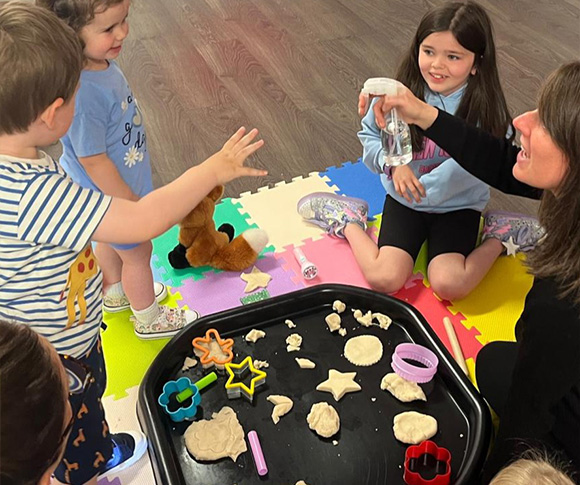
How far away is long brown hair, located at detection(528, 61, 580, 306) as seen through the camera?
2.88 feet

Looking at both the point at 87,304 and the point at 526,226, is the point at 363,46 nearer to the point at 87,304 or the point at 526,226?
the point at 526,226

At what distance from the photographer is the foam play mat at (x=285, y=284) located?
1.29m

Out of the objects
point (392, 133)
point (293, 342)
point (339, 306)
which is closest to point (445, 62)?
point (392, 133)

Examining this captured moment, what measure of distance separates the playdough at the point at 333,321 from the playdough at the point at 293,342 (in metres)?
0.07

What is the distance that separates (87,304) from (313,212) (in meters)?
0.80

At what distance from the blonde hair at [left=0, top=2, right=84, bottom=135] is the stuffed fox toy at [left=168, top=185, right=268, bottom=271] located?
2.06 feet

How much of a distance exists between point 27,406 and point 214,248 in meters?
0.89

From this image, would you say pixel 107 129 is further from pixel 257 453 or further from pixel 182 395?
pixel 257 453

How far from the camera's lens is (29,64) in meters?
0.80

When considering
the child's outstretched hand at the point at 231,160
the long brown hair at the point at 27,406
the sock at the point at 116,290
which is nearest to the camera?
the long brown hair at the point at 27,406

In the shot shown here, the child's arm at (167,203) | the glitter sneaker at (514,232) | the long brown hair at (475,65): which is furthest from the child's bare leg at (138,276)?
the glitter sneaker at (514,232)

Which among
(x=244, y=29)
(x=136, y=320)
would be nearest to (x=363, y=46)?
(x=244, y=29)

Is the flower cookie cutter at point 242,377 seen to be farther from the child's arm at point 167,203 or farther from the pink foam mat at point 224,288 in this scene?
the child's arm at point 167,203

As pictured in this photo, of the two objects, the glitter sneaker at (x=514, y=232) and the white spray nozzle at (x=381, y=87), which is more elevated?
the white spray nozzle at (x=381, y=87)
